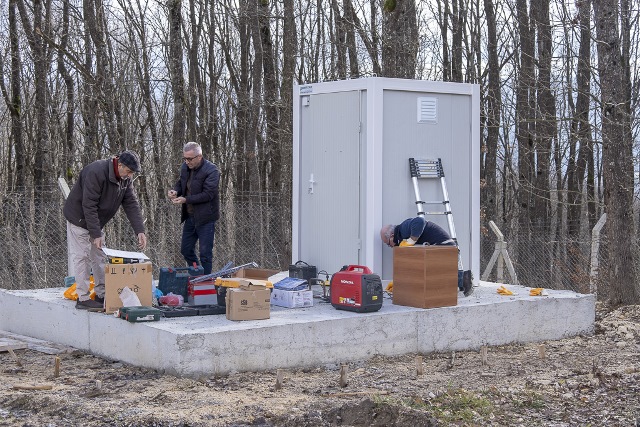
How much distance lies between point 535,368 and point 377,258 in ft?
8.28

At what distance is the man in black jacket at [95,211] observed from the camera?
917cm

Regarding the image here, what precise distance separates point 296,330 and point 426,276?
→ 1.67 m

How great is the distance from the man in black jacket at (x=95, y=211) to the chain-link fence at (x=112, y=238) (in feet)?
14.9

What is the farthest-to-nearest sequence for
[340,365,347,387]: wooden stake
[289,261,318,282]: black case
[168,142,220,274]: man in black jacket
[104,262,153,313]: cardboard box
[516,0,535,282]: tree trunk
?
[516,0,535,282]: tree trunk
[289,261,318,282]: black case
[168,142,220,274]: man in black jacket
[104,262,153,313]: cardboard box
[340,365,347,387]: wooden stake

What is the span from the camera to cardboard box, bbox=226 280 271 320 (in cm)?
880

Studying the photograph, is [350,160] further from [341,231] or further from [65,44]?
[65,44]

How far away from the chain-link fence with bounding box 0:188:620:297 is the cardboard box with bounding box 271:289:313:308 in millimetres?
4934

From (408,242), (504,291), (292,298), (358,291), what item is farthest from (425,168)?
(292,298)

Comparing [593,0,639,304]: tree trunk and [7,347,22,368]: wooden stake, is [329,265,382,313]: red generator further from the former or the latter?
[593,0,639,304]: tree trunk

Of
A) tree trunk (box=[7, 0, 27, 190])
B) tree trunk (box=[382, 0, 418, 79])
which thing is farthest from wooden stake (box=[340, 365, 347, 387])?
tree trunk (box=[7, 0, 27, 190])

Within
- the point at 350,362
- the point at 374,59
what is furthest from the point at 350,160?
the point at 374,59

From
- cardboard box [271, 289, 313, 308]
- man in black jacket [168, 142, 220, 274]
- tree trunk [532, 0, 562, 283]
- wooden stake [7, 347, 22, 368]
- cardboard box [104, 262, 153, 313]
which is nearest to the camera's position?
wooden stake [7, 347, 22, 368]

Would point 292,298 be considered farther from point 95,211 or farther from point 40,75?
point 40,75

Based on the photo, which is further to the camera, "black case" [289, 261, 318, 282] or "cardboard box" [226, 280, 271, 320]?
"black case" [289, 261, 318, 282]
